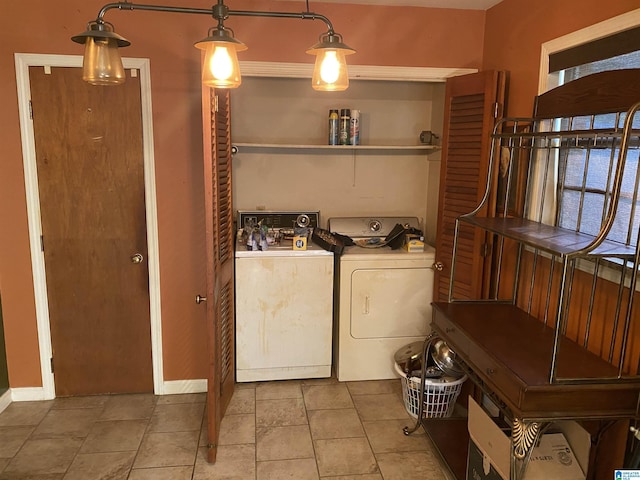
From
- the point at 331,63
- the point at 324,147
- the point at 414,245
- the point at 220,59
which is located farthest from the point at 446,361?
the point at 220,59

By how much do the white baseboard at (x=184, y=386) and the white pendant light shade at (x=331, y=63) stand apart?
2.20 m

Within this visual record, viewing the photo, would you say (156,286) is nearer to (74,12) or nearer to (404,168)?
(74,12)

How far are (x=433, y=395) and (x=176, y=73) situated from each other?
2299 mm

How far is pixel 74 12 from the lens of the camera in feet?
8.61

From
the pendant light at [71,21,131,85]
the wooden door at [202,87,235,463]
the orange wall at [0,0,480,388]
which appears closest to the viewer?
the pendant light at [71,21,131,85]

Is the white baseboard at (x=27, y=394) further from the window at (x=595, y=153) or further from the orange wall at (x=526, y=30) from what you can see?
the orange wall at (x=526, y=30)

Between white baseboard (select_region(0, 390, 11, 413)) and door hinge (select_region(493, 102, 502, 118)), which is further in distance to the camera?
white baseboard (select_region(0, 390, 11, 413))

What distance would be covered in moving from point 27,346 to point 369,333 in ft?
6.77

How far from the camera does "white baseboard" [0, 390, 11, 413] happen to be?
2.85m

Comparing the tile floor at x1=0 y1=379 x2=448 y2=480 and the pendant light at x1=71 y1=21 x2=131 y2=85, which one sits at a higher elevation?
the pendant light at x1=71 y1=21 x2=131 y2=85

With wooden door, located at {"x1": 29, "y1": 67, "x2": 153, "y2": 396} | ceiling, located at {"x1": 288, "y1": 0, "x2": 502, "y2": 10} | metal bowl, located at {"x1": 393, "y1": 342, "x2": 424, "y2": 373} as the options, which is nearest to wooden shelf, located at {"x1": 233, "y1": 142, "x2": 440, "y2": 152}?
wooden door, located at {"x1": 29, "y1": 67, "x2": 153, "y2": 396}

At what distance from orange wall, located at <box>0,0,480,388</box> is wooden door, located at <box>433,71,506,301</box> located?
0.39m

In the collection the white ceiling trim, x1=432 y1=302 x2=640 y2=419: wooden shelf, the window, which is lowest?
x1=432 y1=302 x2=640 y2=419: wooden shelf

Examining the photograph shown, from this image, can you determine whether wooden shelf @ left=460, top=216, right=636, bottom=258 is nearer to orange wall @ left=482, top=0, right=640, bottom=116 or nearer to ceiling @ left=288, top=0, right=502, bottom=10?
orange wall @ left=482, top=0, right=640, bottom=116
